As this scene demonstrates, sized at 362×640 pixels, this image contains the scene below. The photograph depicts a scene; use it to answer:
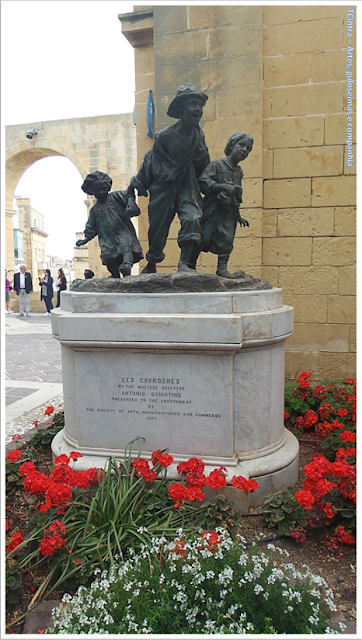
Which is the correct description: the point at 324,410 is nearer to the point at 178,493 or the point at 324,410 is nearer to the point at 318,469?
the point at 318,469

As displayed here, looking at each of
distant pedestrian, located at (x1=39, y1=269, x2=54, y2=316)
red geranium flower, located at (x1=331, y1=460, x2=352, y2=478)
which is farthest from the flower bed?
distant pedestrian, located at (x1=39, y1=269, x2=54, y2=316)

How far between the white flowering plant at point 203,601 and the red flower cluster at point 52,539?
264 millimetres

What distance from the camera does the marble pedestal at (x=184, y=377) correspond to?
275cm

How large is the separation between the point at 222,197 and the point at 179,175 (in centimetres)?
38

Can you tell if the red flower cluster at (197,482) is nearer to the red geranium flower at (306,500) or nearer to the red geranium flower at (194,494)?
the red geranium flower at (194,494)

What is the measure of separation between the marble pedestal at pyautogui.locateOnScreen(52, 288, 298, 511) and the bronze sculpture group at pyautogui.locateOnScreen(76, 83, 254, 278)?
60cm

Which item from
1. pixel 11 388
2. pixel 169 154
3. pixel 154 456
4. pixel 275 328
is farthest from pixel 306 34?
pixel 11 388

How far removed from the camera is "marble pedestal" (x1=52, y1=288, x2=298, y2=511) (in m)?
2.75

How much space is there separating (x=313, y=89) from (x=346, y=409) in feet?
12.2

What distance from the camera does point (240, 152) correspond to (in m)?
3.32

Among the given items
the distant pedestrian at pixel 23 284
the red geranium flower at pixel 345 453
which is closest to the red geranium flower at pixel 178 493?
the red geranium flower at pixel 345 453

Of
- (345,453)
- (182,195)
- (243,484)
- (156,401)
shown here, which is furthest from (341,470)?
(182,195)

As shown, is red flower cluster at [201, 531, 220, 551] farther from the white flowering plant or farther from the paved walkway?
the paved walkway

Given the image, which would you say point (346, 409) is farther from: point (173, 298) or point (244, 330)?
point (173, 298)
